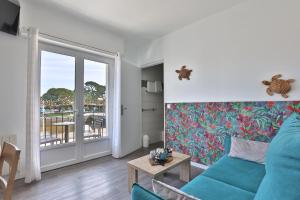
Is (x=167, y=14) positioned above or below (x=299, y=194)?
above

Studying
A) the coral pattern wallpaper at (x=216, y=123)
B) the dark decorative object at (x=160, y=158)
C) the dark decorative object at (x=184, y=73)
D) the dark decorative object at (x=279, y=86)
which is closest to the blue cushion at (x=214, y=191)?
the dark decorative object at (x=160, y=158)

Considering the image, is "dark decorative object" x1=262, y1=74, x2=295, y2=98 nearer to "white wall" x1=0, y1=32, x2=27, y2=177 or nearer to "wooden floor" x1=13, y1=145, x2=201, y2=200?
"wooden floor" x1=13, y1=145, x2=201, y2=200

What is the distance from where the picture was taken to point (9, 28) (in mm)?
2320

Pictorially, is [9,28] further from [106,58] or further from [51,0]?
[106,58]

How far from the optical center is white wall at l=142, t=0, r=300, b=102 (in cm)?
210

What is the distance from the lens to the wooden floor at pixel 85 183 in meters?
2.04

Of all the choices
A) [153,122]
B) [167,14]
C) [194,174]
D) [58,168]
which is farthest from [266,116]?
[58,168]

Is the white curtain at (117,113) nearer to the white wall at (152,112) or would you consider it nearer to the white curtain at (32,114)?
the white wall at (152,112)

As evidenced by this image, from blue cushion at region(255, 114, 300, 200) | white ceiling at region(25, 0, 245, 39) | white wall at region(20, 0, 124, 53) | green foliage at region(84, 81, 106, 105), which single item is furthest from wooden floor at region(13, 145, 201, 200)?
white ceiling at region(25, 0, 245, 39)

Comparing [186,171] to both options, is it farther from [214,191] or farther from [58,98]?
[58,98]

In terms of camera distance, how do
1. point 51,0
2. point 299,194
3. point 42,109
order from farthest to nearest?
point 42,109, point 51,0, point 299,194

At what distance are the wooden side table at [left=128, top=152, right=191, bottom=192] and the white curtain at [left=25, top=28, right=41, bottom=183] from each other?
1.46 meters

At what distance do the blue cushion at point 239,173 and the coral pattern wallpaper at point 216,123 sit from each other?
598mm

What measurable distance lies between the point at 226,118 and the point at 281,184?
213 cm
